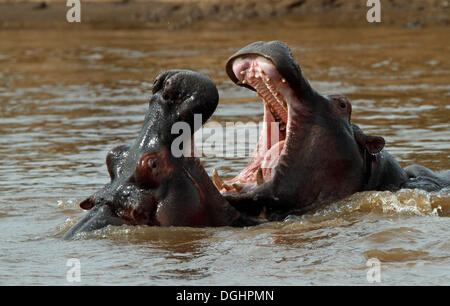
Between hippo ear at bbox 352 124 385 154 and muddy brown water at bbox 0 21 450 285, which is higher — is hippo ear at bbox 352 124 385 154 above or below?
above

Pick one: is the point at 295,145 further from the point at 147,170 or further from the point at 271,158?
the point at 147,170

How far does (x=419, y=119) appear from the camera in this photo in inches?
409

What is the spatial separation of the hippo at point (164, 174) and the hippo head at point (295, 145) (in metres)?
0.37

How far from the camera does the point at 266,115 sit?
235 inches

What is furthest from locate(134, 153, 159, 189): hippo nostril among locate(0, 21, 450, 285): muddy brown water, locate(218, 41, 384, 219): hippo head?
locate(218, 41, 384, 219): hippo head

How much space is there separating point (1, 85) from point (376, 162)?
9836 mm

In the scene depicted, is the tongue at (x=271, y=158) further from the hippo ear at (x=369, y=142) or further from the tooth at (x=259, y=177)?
the hippo ear at (x=369, y=142)

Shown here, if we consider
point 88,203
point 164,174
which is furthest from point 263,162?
point 88,203

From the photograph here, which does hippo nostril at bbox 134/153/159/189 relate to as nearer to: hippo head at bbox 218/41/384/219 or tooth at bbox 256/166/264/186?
hippo head at bbox 218/41/384/219

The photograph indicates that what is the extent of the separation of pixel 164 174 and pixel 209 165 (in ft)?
10.4

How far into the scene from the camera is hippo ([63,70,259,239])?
17.3ft

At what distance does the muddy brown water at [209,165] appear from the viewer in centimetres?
502

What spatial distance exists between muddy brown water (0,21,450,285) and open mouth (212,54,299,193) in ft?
1.09

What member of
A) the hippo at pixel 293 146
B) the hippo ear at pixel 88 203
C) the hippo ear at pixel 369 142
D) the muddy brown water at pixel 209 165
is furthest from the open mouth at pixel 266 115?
the hippo ear at pixel 88 203
